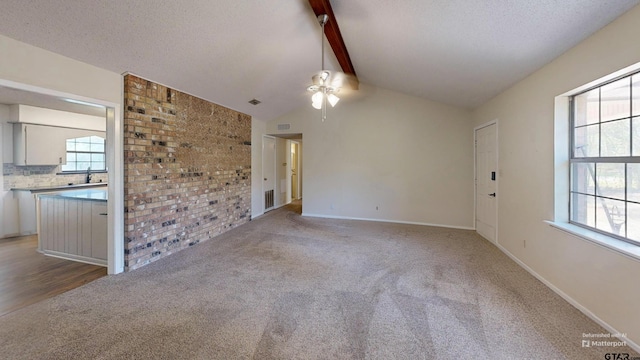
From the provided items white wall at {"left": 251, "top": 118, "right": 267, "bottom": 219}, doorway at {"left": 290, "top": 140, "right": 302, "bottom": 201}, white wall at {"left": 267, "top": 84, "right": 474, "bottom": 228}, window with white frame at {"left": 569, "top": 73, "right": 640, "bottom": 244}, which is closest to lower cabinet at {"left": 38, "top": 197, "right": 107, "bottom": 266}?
white wall at {"left": 251, "top": 118, "right": 267, "bottom": 219}

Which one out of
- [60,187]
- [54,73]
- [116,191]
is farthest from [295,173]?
[54,73]

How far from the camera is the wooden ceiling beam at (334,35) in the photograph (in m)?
2.53

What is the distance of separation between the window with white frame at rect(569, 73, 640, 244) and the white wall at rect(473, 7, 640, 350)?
187mm

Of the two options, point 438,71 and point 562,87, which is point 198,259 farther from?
point 562,87

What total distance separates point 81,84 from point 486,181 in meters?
5.92

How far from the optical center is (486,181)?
4414 millimetres

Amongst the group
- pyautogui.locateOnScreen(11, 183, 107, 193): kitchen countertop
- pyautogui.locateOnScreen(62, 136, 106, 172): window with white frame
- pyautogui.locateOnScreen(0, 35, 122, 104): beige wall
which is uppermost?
pyautogui.locateOnScreen(0, 35, 122, 104): beige wall

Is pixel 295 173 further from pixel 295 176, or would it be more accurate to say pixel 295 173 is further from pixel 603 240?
pixel 603 240

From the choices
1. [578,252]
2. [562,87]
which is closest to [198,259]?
[578,252]

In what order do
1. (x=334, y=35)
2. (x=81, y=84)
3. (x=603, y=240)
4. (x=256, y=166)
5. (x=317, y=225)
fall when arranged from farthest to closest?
(x=256, y=166) → (x=317, y=225) → (x=334, y=35) → (x=81, y=84) → (x=603, y=240)

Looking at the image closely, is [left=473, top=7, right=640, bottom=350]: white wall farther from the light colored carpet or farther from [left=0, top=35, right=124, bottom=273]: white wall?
[left=0, top=35, right=124, bottom=273]: white wall

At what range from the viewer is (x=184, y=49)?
2.80 m

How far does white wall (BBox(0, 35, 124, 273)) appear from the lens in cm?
212

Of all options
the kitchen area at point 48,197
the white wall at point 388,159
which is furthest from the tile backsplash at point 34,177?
the white wall at point 388,159
